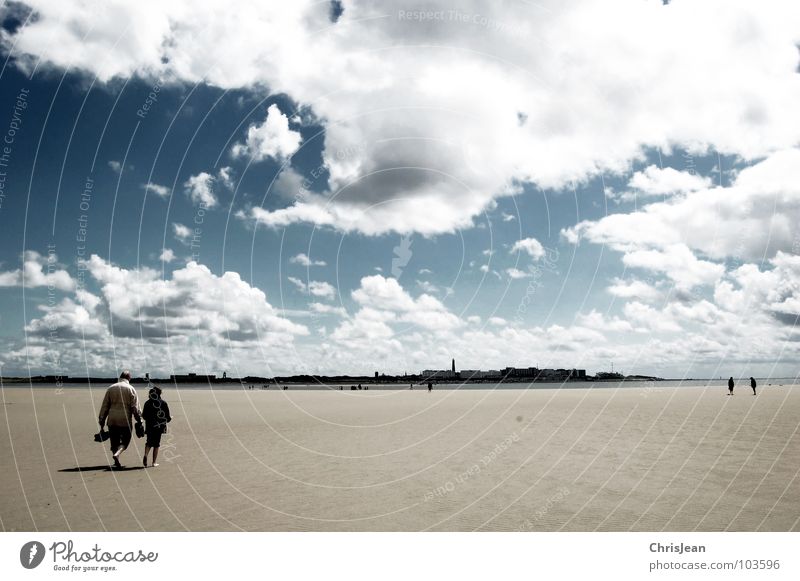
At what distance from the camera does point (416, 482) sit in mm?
11094

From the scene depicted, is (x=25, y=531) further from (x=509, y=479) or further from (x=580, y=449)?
(x=580, y=449)
